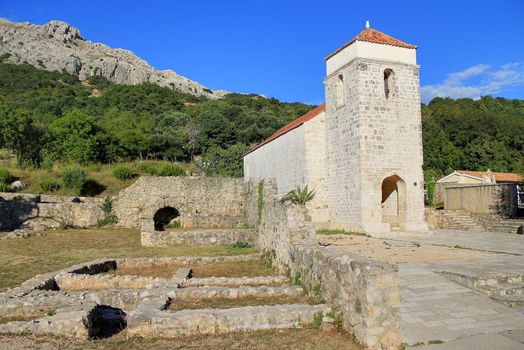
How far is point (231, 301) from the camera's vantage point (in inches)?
298

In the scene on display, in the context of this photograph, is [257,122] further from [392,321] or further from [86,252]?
[392,321]

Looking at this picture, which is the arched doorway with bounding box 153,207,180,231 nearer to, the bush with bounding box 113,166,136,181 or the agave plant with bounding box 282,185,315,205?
→ the bush with bounding box 113,166,136,181

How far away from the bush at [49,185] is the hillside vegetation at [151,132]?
6 centimetres

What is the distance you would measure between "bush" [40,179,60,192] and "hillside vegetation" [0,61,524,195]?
6cm

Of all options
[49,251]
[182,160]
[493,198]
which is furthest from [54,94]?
[493,198]

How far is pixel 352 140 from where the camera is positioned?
736 inches

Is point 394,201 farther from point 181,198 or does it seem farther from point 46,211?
point 46,211

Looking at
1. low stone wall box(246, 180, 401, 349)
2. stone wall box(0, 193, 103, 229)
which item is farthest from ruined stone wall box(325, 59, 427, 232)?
stone wall box(0, 193, 103, 229)

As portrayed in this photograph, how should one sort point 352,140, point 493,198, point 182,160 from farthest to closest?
point 182,160 < point 493,198 < point 352,140

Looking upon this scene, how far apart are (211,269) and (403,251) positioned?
5.88 meters

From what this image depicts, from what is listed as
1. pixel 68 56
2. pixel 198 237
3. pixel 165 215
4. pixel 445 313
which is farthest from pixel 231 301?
pixel 68 56

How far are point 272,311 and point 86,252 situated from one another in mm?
10459

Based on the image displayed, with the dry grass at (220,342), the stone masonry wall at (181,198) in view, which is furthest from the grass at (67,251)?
the dry grass at (220,342)

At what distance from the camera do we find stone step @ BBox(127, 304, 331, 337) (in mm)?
5672
